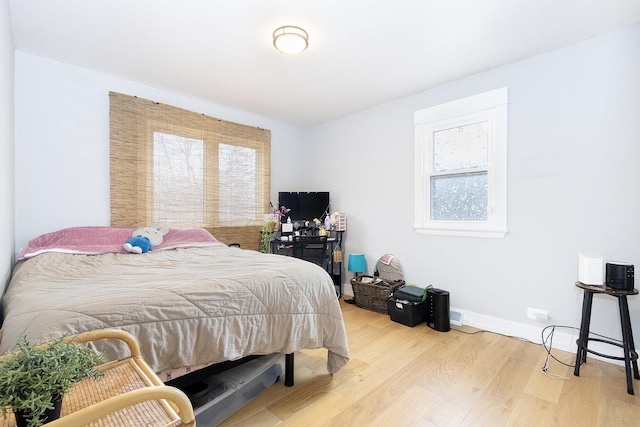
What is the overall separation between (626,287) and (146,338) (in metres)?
2.74

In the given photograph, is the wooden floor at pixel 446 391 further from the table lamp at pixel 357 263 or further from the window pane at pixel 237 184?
the window pane at pixel 237 184

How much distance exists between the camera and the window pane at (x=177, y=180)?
311cm

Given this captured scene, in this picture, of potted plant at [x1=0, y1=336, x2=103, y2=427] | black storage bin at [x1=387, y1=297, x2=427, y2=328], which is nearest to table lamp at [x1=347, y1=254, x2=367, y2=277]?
black storage bin at [x1=387, y1=297, x2=427, y2=328]

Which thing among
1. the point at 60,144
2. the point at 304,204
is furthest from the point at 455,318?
the point at 60,144

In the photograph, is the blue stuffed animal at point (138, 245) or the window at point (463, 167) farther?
the window at point (463, 167)

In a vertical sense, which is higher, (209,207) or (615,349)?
(209,207)

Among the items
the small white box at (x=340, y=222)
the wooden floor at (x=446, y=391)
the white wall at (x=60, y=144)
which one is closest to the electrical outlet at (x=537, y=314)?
the wooden floor at (x=446, y=391)

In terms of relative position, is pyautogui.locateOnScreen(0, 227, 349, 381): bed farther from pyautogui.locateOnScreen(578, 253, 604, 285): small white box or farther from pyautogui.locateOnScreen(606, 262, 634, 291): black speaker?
pyautogui.locateOnScreen(606, 262, 634, 291): black speaker

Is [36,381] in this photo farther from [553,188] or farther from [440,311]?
[553,188]

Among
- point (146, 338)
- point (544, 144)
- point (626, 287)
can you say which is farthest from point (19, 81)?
point (626, 287)

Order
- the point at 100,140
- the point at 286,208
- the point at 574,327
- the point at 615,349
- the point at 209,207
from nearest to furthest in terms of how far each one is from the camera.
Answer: the point at 615,349, the point at 574,327, the point at 100,140, the point at 209,207, the point at 286,208

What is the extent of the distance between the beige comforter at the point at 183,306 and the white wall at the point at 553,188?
1688mm

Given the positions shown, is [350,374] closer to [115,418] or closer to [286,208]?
[115,418]

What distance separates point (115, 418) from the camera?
0.71 metres
